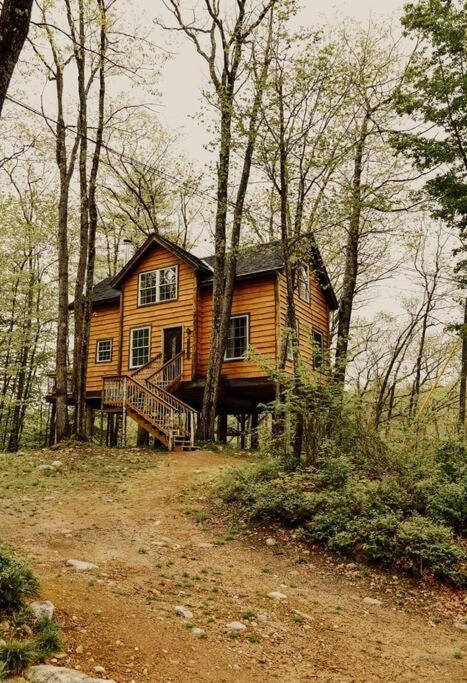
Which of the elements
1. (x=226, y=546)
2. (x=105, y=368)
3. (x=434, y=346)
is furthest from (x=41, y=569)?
(x=434, y=346)

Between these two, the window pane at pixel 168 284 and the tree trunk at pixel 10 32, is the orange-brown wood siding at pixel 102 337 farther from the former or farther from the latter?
the tree trunk at pixel 10 32

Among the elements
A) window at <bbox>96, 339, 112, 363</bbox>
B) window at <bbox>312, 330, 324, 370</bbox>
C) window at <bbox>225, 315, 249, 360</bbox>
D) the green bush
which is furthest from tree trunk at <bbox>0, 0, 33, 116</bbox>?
window at <bbox>96, 339, 112, 363</bbox>

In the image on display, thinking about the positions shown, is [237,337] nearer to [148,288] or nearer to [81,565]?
[148,288]

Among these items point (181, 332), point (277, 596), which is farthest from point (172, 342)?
point (277, 596)

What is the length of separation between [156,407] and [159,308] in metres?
5.66

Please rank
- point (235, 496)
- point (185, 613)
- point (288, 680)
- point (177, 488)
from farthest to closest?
point (177, 488), point (235, 496), point (185, 613), point (288, 680)

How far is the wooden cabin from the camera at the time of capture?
17.0 meters

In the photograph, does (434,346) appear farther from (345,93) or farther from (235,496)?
(235,496)

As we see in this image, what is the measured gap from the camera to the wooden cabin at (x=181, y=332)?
17047 mm

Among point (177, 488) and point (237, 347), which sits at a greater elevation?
point (237, 347)

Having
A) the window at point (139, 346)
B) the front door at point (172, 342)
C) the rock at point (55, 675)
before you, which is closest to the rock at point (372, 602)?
the rock at point (55, 675)

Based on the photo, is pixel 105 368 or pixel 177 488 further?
pixel 105 368

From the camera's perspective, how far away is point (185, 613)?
470cm

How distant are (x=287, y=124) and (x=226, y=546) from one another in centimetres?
981
